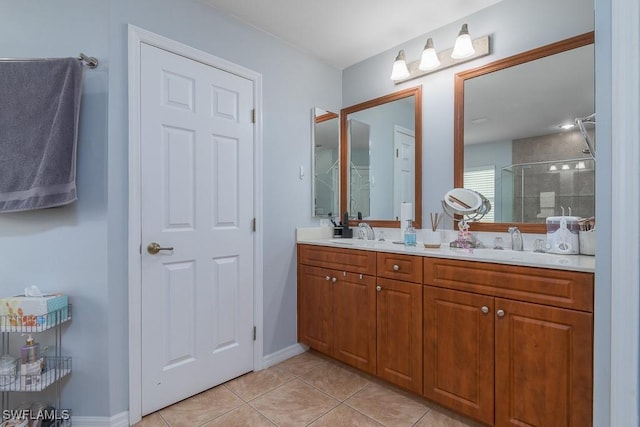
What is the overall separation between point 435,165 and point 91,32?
86.7 inches

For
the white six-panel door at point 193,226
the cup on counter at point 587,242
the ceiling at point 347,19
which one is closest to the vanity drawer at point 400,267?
the cup on counter at point 587,242

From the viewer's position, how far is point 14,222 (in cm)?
152

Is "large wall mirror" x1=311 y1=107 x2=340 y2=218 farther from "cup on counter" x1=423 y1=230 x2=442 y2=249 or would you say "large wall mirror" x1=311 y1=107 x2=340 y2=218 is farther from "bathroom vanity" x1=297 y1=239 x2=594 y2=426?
"cup on counter" x1=423 y1=230 x2=442 y2=249

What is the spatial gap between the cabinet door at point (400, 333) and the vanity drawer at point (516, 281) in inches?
7.1

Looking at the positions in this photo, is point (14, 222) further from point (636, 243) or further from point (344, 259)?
point (636, 243)

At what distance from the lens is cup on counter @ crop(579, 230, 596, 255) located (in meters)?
1.59

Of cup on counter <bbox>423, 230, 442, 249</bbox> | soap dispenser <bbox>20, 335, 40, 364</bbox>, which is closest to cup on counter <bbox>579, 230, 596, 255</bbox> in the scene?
cup on counter <bbox>423, 230, 442, 249</bbox>

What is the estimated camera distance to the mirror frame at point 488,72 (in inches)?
67.3

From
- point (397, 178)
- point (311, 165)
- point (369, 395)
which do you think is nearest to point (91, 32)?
point (311, 165)

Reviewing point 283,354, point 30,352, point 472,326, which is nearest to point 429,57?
point 472,326

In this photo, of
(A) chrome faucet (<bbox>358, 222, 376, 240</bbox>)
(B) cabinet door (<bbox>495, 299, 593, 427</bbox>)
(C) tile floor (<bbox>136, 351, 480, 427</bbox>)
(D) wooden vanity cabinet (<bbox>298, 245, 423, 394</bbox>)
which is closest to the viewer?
(B) cabinet door (<bbox>495, 299, 593, 427</bbox>)

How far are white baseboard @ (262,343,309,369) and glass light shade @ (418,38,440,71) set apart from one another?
2.32 meters

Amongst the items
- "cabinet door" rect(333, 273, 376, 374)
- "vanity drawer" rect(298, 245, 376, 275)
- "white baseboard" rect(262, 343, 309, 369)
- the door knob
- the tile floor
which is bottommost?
the tile floor

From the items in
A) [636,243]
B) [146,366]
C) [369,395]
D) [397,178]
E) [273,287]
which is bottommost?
[369,395]
